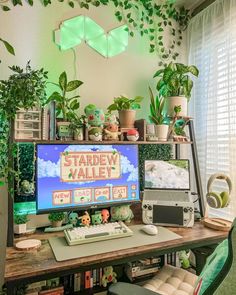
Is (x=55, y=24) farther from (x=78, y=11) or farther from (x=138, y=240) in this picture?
(x=138, y=240)

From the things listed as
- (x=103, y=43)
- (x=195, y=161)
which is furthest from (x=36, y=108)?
(x=195, y=161)

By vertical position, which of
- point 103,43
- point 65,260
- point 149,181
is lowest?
point 65,260

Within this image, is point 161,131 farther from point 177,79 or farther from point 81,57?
point 81,57

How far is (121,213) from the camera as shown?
1.55 meters

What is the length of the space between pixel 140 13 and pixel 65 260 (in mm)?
1977

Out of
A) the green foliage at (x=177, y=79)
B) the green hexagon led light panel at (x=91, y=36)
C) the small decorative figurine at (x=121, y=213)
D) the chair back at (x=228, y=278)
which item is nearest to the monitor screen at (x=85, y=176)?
the small decorative figurine at (x=121, y=213)

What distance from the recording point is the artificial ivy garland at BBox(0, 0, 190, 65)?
6.36 ft

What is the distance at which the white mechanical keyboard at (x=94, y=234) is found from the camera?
1.19 metres

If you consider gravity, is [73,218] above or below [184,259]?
above

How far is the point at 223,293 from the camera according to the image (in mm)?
564

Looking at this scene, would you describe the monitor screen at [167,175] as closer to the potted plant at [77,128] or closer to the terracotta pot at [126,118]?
the terracotta pot at [126,118]

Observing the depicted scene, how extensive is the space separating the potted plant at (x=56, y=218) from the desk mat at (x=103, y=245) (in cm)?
17

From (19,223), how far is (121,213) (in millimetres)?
630

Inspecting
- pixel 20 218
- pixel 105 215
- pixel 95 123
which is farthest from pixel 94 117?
pixel 20 218
